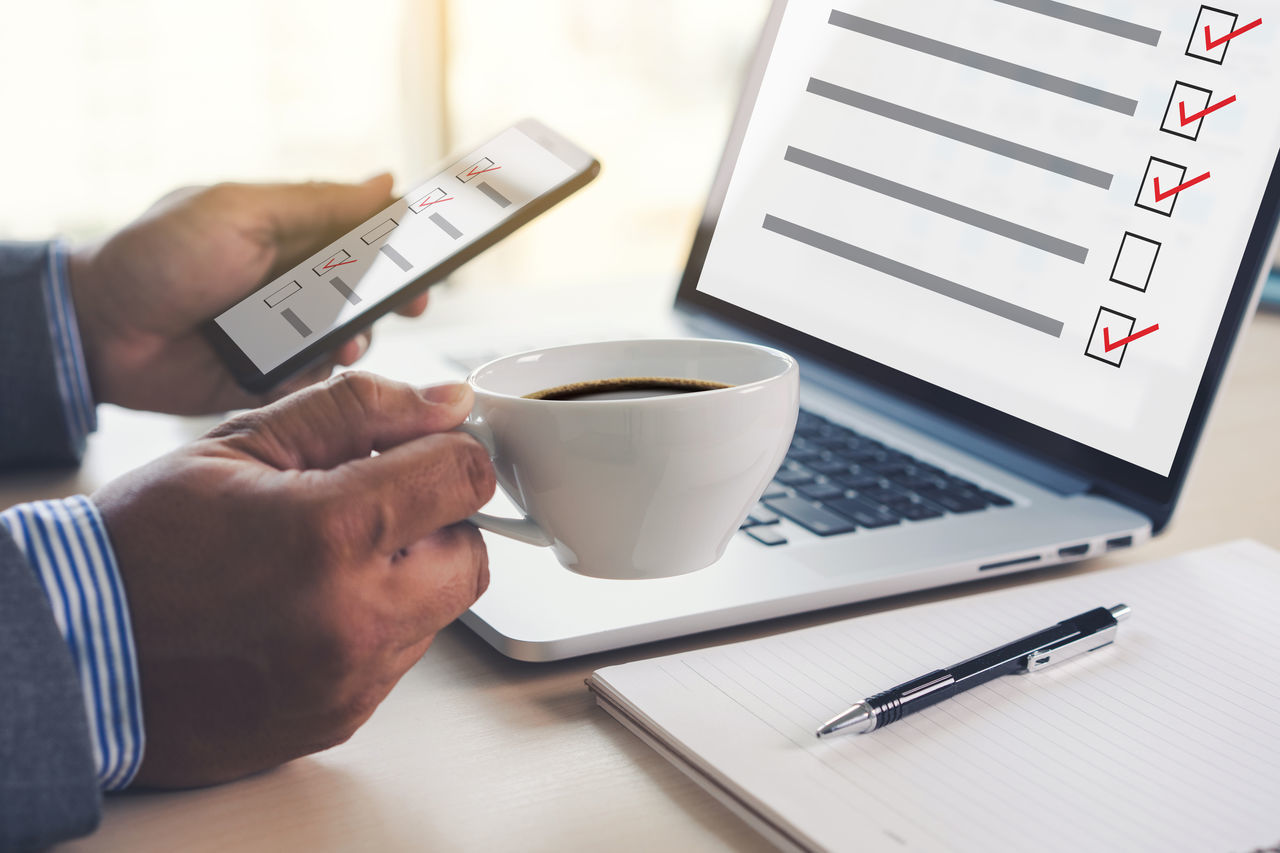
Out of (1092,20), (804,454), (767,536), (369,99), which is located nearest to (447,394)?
(767,536)

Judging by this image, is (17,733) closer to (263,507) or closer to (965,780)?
(263,507)

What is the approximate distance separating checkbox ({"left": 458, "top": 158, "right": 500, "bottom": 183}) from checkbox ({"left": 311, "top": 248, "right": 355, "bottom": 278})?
3.4 inches

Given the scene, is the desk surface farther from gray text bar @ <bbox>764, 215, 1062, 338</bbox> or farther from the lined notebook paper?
gray text bar @ <bbox>764, 215, 1062, 338</bbox>

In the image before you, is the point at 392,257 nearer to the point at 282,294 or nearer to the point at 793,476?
the point at 282,294

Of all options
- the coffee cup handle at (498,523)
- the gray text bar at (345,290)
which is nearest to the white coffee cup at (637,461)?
the coffee cup handle at (498,523)

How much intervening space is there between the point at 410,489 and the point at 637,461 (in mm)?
73

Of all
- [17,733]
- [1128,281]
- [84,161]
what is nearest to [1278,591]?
[1128,281]

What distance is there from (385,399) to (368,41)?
2.52 m

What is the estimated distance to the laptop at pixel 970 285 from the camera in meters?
0.51

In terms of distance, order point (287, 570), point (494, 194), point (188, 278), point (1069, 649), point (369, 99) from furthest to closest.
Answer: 1. point (369, 99)
2. point (188, 278)
3. point (494, 194)
4. point (1069, 649)
5. point (287, 570)

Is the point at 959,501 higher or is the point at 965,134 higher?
the point at 965,134

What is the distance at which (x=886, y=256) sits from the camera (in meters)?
0.66

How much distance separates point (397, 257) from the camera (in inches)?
24.4

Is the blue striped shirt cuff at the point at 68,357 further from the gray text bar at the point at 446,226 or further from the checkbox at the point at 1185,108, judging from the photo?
the checkbox at the point at 1185,108
